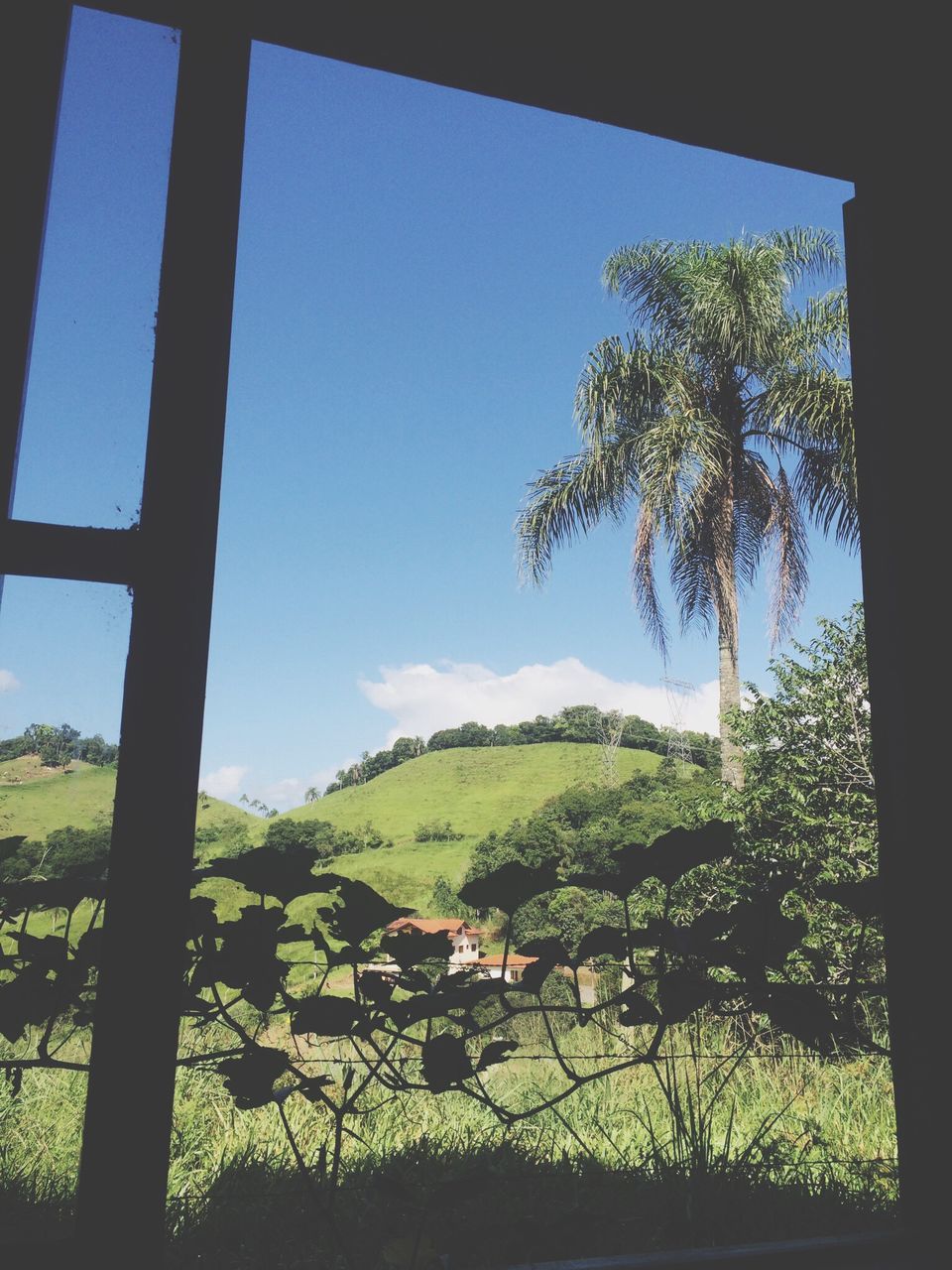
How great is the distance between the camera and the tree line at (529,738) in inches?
772

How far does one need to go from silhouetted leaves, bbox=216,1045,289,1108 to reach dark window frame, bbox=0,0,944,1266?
0.18 meters

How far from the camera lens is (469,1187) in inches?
30.4

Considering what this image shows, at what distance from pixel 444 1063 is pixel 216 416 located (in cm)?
62

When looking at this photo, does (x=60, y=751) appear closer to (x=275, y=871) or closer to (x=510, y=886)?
(x=275, y=871)

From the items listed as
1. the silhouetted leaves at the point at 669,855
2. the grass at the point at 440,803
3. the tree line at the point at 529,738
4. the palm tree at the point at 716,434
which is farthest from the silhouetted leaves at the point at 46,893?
the tree line at the point at 529,738

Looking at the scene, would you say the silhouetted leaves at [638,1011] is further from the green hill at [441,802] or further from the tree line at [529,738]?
the tree line at [529,738]

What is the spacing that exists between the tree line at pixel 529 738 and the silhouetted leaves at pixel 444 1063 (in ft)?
57.2

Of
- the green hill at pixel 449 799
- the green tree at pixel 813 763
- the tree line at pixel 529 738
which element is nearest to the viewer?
the green tree at pixel 813 763

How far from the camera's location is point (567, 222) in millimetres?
22406

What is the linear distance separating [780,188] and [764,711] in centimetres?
1813

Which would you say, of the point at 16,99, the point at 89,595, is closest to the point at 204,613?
the point at 89,595

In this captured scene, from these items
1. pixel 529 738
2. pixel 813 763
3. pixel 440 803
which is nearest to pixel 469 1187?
pixel 813 763

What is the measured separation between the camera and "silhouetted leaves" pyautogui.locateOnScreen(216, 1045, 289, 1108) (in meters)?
0.80

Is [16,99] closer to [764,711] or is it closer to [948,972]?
[948,972]
